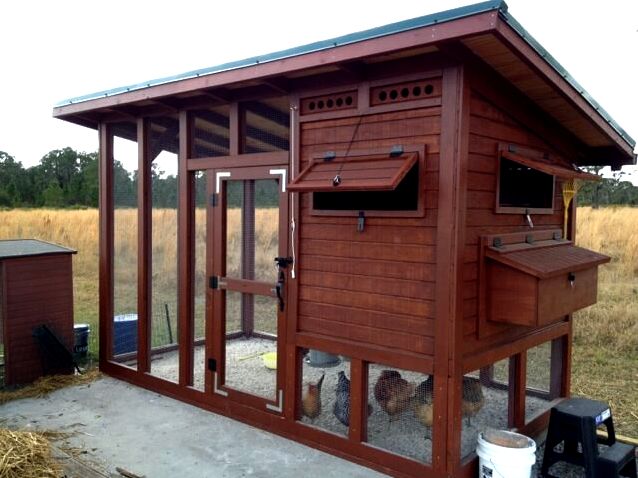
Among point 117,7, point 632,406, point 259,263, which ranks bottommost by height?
point 632,406

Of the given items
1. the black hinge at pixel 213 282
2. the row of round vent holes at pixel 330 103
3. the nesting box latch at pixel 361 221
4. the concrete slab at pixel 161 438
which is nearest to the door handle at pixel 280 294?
the black hinge at pixel 213 282

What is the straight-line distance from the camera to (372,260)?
3191 mm

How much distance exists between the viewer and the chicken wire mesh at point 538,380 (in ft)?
12.9

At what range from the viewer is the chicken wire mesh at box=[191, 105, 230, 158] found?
4.02 metres

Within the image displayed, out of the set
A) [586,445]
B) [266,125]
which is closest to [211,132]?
[266,125]

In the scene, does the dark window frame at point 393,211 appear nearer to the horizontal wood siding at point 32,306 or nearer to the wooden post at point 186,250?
the wooden post at point 186,250

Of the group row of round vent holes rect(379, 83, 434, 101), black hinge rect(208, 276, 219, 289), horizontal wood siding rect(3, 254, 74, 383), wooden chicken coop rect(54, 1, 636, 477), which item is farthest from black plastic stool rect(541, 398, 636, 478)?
horizontal wood siding rect(3, 254, 74, 383)

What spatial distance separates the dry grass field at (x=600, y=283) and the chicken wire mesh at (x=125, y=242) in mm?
14

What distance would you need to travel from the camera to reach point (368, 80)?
10.4ft

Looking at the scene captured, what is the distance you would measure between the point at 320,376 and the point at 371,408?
410 millimetres

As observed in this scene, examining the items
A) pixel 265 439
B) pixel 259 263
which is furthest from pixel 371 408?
pixel 259 263

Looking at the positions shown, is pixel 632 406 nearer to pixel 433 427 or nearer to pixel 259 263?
pixel 433 427

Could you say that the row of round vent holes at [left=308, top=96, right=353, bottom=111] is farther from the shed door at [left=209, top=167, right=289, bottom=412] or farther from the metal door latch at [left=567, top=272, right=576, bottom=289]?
the metal door latch at [left=567, top=272, right=576, bottom=289]

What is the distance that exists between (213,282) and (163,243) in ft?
2.36
